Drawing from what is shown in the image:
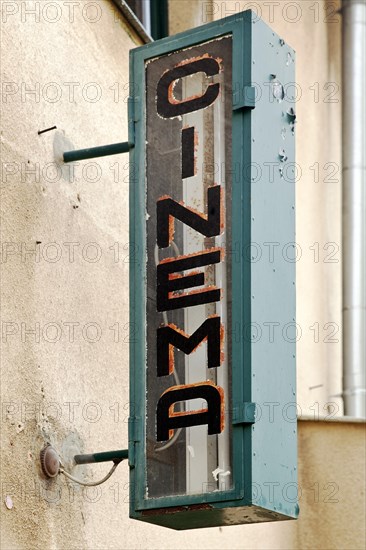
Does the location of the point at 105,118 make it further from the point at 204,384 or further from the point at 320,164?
the point at 320,164

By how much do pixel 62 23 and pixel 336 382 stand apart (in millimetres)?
5423

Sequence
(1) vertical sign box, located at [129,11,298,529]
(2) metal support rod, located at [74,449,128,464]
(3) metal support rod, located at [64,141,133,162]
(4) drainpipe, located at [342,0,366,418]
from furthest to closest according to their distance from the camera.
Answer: (4) drainpipe, located at [342,0,366,418]
(3) metal support rod, located at [64,141,133,162]
(2) metal support rod, located at [74,449,128,464]
(1) vertical sign box, located at [129,11,298,529]

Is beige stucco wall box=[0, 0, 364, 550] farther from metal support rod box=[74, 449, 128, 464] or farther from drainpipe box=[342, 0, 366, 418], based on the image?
drainpipe box=[342, 0, 366, 418]

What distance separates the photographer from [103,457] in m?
6.36

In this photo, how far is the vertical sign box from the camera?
19.8 ft

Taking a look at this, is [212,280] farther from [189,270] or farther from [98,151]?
[98,151]

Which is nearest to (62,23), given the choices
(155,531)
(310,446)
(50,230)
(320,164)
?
(50,230)

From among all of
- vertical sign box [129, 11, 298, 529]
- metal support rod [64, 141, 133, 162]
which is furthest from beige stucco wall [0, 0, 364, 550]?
vertical sign box [129, 11, 298, 529]

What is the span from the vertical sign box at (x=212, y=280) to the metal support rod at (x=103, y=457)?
0.44ft

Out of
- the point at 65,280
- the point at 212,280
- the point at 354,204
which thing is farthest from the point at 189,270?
the point at 354,204

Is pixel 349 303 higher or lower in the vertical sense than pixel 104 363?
higher

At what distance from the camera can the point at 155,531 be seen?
757 cm

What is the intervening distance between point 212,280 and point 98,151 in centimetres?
98

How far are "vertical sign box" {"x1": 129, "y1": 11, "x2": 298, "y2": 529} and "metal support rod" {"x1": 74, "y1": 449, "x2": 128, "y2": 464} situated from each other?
5.2 inches
